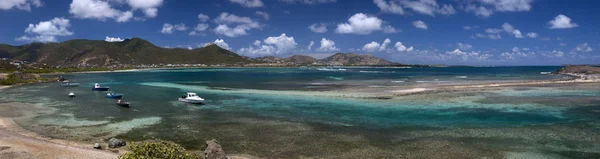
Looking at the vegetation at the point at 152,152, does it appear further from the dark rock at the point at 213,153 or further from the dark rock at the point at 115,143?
the dark rock at the point at 115,143

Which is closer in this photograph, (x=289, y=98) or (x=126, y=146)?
(x=126, y=146)

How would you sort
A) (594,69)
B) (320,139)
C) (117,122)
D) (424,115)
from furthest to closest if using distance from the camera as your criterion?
(594,69) → (424,115) → (117,122) → (320,139)

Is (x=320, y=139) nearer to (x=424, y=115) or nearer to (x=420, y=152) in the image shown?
(x=420, y=152)

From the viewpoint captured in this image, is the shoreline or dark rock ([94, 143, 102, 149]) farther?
dark rock ([94, 143, 102, 149])

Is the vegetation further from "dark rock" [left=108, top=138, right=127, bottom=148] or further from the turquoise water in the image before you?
"dark rock" [left=108, top=138, right=127, bottom=148]

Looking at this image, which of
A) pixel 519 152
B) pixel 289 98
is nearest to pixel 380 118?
pixel 519 152

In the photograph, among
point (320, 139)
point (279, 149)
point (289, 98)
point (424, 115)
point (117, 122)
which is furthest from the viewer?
point (289, 98)

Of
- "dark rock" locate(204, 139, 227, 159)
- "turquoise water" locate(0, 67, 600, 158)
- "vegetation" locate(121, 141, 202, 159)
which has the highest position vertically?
"vegetation" locate(121, 141, 202, 159)

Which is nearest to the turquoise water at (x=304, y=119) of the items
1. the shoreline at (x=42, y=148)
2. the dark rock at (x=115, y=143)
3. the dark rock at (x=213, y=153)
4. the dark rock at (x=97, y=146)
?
the shoreline at (x=42, y=148)

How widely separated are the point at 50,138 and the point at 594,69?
551 feet

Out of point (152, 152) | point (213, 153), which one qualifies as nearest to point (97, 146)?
point (213, 153)

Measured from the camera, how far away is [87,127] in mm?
32844

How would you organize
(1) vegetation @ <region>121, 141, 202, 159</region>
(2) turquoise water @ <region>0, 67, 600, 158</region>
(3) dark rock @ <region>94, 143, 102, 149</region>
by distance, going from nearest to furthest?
(1) vegetation @ <region>121, 141, 202, 159</region> < (3) dark rock @ <region>94, 143, 102, 149</region> < (2) turquoise water @ <region>0, 67, 600, 158</region>

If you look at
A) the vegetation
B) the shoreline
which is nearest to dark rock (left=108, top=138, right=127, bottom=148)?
the shoreline
